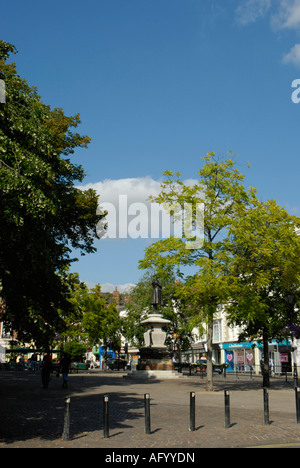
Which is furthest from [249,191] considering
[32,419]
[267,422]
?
[32,419]

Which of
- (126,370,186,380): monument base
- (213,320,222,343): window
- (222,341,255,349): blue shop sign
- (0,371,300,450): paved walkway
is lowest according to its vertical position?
(126,370,186,380): monument base

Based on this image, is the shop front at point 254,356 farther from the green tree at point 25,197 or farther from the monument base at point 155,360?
the green tree at point 25,197

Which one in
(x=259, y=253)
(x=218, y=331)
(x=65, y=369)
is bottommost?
(x=65, y=369)

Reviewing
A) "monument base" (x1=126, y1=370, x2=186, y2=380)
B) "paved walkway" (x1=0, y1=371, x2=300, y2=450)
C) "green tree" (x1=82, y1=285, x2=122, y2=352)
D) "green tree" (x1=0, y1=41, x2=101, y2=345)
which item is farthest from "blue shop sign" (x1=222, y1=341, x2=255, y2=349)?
"green tree" (x1=0, y1=41, x2=101, y2=345)

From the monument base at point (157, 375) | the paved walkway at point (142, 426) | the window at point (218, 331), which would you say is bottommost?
the monument base at point (157, 375)

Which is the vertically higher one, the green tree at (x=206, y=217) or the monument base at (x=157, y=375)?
the green tree at (x=206, y=217)

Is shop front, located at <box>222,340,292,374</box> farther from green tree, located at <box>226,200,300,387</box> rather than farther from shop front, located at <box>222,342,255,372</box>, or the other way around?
green tree, located at <box>226,200,300,387</box>

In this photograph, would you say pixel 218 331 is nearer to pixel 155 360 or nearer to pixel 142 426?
pixel 155 360

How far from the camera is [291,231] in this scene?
21.8 meters

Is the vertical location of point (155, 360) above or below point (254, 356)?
above

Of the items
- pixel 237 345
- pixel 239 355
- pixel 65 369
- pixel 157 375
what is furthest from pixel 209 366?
pixel 239 355

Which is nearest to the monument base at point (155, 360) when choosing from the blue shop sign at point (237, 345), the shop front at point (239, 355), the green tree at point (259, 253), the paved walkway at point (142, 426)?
the green tree at point (259, 253)

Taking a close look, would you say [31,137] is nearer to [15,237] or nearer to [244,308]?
[15,237]
